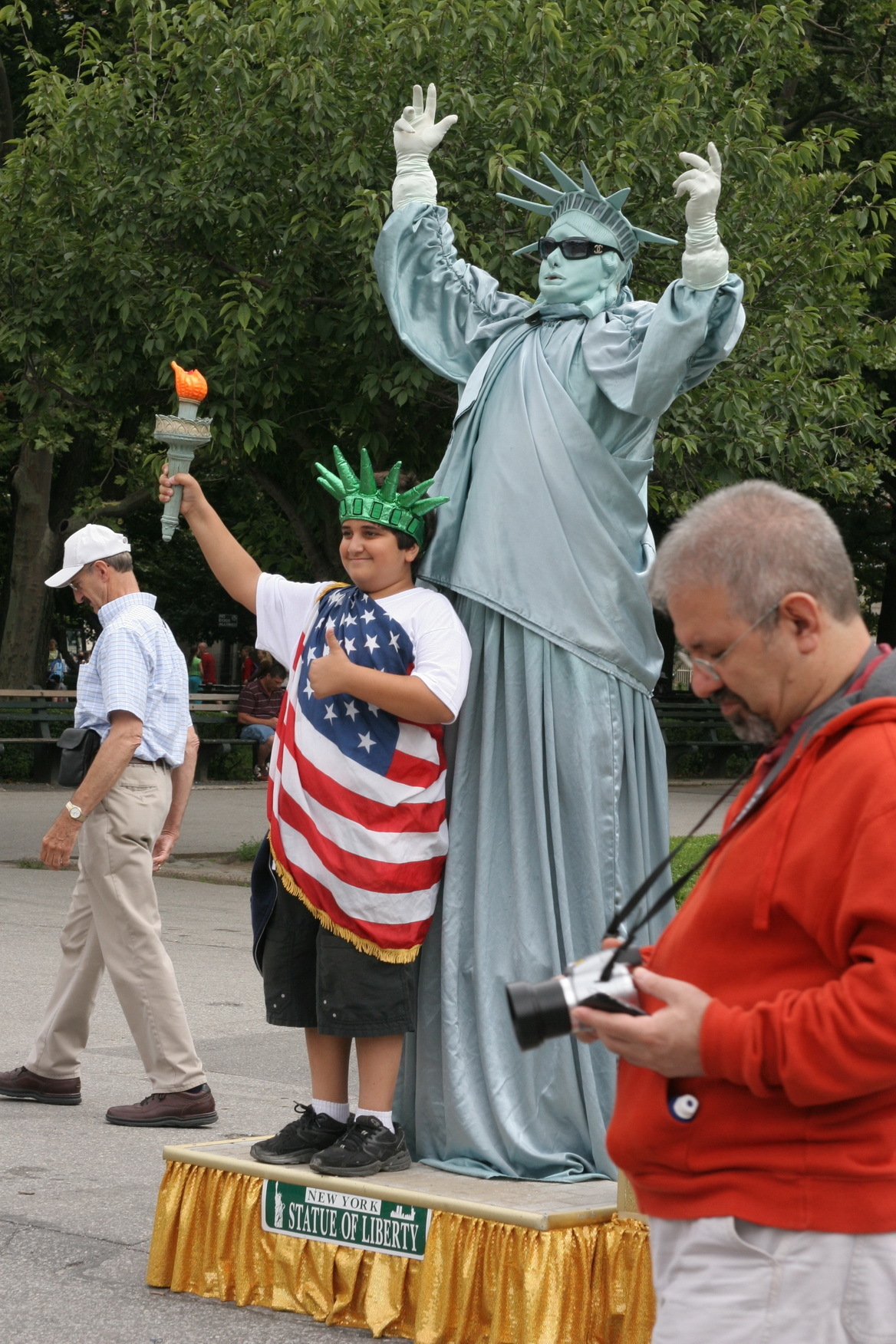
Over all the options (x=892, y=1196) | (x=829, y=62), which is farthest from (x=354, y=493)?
(x=829, y=62)

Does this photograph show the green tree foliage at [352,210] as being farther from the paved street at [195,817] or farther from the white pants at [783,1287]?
the white pants at [783,1287]

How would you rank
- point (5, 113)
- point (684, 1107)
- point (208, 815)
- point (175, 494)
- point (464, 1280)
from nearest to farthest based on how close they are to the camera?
point (684, 1107), point (464, 1280), point (175, 494), point (208, 815), point (5, 113)

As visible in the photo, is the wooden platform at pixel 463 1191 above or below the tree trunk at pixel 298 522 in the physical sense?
below

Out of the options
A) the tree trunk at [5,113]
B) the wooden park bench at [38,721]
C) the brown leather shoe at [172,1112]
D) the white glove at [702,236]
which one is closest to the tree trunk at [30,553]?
the wooden park bench at [38,721]

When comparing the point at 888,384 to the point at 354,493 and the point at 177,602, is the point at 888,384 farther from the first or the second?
the point at 354,493

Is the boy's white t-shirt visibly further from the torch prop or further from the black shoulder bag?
the black shoulder bag

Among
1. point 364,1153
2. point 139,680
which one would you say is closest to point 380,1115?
point 364,1153

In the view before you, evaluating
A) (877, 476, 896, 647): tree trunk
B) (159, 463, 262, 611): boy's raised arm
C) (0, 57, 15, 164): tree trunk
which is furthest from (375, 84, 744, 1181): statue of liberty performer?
(877, 476, 896, 647): tree trunk

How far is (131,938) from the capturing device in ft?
19.1

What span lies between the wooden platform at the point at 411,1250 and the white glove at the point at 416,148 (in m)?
2.41

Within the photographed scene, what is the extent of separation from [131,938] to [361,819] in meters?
2.22

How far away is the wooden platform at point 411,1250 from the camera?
11.5 feet

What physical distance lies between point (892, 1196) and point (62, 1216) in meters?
3.22

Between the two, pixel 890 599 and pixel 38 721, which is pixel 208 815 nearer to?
pixel 38 721
